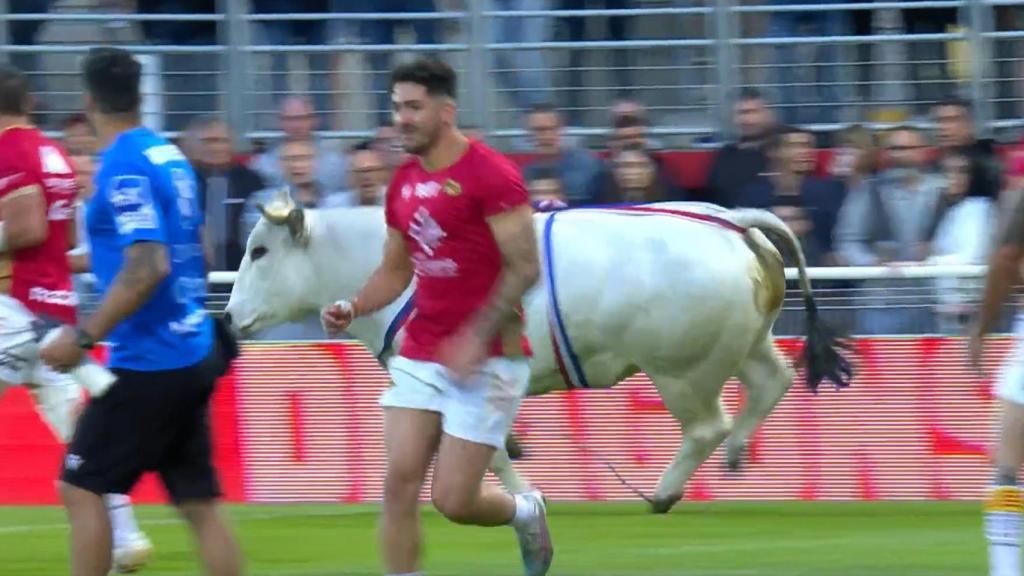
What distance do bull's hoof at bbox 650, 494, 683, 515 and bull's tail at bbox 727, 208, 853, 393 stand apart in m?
0.95

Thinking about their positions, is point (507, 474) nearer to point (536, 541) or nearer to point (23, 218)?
point (536, 541)

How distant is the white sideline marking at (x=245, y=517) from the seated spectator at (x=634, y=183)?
2570 millimetres

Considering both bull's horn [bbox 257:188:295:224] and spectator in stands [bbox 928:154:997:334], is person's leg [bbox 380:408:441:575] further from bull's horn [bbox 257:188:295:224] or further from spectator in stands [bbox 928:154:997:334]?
spectator in stands [bbox 928:154:997:334]

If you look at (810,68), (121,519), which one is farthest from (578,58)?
(121,519)

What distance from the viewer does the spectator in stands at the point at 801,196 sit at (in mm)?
12969

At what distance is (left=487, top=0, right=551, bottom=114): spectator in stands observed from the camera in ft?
49.9

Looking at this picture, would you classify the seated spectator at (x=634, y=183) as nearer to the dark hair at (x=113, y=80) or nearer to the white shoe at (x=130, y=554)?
the white shoe at (x=130, y=554)

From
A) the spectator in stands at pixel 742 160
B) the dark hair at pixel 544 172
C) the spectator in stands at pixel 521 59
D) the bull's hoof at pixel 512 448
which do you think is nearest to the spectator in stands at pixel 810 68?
the spectator in stands at pixel 742 160

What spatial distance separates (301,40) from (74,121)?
1823mm

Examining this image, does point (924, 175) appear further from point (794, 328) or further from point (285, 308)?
point (285, 308)

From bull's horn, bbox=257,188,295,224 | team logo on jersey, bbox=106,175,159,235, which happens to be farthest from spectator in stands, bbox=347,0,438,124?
team logo on jersey, bbox=106,175,159,235

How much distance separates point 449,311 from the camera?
7371mm

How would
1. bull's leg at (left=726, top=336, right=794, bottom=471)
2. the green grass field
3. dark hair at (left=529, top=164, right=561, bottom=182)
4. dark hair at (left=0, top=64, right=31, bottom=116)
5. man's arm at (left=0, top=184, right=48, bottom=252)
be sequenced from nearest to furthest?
man's arm at (left=0, top=184, right=48, bottom=252) → dark hair at (left=0, top=64, right=31, bottom=116) → the green grass field → bull's leg at (left=726, top=336, right=794, bottom=471) → dark hair at (left=529, top=164, right=561, bottom=182)

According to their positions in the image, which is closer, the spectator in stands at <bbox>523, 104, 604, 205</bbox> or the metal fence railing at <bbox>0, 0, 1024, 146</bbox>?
the spectator in stands at <bbox>523, 104, 604, 205</bbox>
